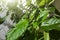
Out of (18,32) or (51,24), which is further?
(18,32)

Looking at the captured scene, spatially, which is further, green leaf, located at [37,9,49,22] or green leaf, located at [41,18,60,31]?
green leaf, located at [37,9,49,22]

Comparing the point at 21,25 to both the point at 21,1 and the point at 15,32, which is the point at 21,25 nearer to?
the point at 15,32

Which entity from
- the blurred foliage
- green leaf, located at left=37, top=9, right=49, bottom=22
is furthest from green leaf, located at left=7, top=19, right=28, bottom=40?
green leaf, located at left=37, top=9, right=49, bottom=22

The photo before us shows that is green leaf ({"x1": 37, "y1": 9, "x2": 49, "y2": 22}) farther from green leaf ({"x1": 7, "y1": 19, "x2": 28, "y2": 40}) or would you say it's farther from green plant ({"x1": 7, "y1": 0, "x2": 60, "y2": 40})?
green leaf ({"x1": 7, "y1": 19, "x2": 28, "y2": 40})

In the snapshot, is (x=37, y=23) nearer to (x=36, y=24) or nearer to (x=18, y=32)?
(x=36, y=24)

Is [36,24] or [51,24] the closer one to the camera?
[51,24]

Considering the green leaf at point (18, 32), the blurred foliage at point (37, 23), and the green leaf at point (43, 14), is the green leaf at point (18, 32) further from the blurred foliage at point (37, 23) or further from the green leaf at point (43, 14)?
the green leaf at point (43, 14)

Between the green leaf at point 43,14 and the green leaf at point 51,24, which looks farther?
the green leaf at point 43,14

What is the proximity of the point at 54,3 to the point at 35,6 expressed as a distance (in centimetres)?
14

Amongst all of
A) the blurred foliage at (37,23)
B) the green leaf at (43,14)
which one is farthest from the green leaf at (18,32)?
the green leaf at (43,14)

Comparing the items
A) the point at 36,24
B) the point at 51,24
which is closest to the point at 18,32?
the point at 36,24

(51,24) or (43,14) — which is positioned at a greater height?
(43,14)

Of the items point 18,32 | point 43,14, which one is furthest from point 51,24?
point 18,32

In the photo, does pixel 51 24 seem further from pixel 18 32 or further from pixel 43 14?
pixel 18 32
